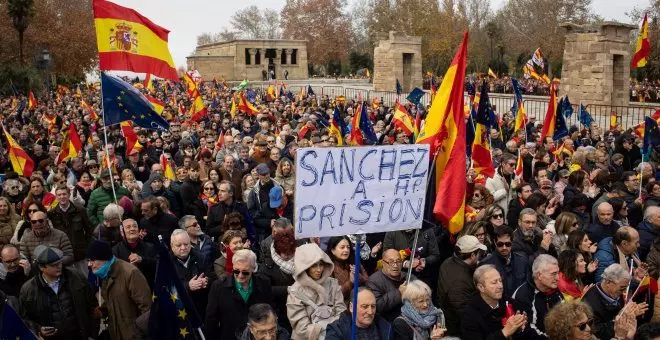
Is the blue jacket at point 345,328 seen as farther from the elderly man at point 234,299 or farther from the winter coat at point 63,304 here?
the winter coat at point 63,304

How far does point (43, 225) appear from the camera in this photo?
6570 millimetres

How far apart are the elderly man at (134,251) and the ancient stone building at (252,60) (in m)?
57.9

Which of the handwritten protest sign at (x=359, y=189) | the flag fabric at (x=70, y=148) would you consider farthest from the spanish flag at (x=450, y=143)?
the flag fabric at (x=70, y=148)

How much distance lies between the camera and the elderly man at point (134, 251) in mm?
6137

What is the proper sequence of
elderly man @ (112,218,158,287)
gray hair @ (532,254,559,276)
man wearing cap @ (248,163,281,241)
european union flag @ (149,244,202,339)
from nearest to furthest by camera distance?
european union flag @ (149,244,202,339) → gray hair @ (532,254,559,276) → elderly man @ (112,218,158,287) → man wearing cap @ (248,163,281,241)

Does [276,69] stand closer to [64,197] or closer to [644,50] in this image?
[644,50]

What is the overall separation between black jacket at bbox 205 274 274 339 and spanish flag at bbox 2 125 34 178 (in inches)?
274

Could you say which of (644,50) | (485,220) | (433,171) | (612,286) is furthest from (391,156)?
(644,50)

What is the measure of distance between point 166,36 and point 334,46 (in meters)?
71.2

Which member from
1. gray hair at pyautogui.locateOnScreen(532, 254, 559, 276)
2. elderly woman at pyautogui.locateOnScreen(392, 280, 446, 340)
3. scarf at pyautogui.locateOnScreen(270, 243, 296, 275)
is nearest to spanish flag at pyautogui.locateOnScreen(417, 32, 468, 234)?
gray hair at pyautogui.locateOnScreen(532, 254, 559, 276)

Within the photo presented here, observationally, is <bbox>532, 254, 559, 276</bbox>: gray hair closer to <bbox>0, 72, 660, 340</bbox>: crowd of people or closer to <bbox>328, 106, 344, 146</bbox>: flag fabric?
<bbox>0, 72, 660, 340</bbox>: crowd of people

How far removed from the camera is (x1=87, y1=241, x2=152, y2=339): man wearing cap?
5324 millimetres

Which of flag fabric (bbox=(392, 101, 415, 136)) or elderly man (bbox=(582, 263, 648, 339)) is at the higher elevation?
flag fabric (bbox=(392, 101, 415, 136))

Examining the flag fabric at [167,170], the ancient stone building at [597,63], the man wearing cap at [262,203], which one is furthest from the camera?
the ancient stone building at [597,63]
